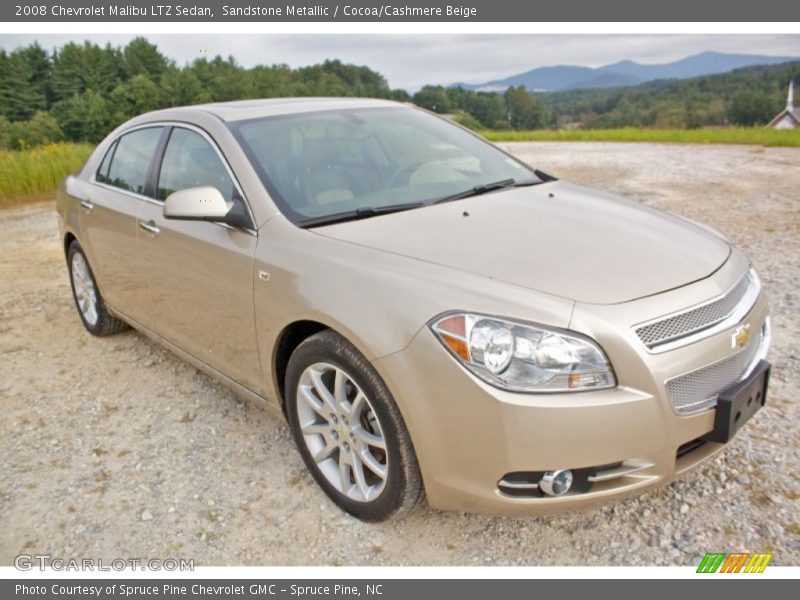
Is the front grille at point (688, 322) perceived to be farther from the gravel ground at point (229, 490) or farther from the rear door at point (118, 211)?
the rear door at point (118, 211)

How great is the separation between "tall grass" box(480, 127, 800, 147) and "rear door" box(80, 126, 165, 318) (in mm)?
14171

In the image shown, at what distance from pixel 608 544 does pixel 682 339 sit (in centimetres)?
85

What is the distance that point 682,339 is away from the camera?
85.4 inches

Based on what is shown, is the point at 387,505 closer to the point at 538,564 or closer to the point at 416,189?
the point at 538,564

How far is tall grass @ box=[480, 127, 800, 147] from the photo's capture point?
1498 centimetres

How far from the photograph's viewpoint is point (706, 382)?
2.22 meters

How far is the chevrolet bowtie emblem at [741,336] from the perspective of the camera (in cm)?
232

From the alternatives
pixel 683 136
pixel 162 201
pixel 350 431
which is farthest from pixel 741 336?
pixel 683 136

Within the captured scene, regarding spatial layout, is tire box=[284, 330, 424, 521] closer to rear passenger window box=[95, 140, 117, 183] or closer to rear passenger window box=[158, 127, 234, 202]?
rear passenger window box=[158, 127, 234, 202]

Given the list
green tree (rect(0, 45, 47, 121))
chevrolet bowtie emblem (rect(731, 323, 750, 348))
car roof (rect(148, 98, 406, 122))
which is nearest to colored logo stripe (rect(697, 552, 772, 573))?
chevrolet bowtie emblem (rect(731, 323, 750, 348))

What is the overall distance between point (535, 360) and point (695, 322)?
23.9 inches

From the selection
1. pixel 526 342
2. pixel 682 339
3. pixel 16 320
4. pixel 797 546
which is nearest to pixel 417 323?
pixel 526 342

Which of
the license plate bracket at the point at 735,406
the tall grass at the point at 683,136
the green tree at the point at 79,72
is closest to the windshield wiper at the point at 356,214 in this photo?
the license plate bracket at the point at 735,406

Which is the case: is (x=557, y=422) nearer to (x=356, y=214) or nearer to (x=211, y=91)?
(x=356, y=214)
